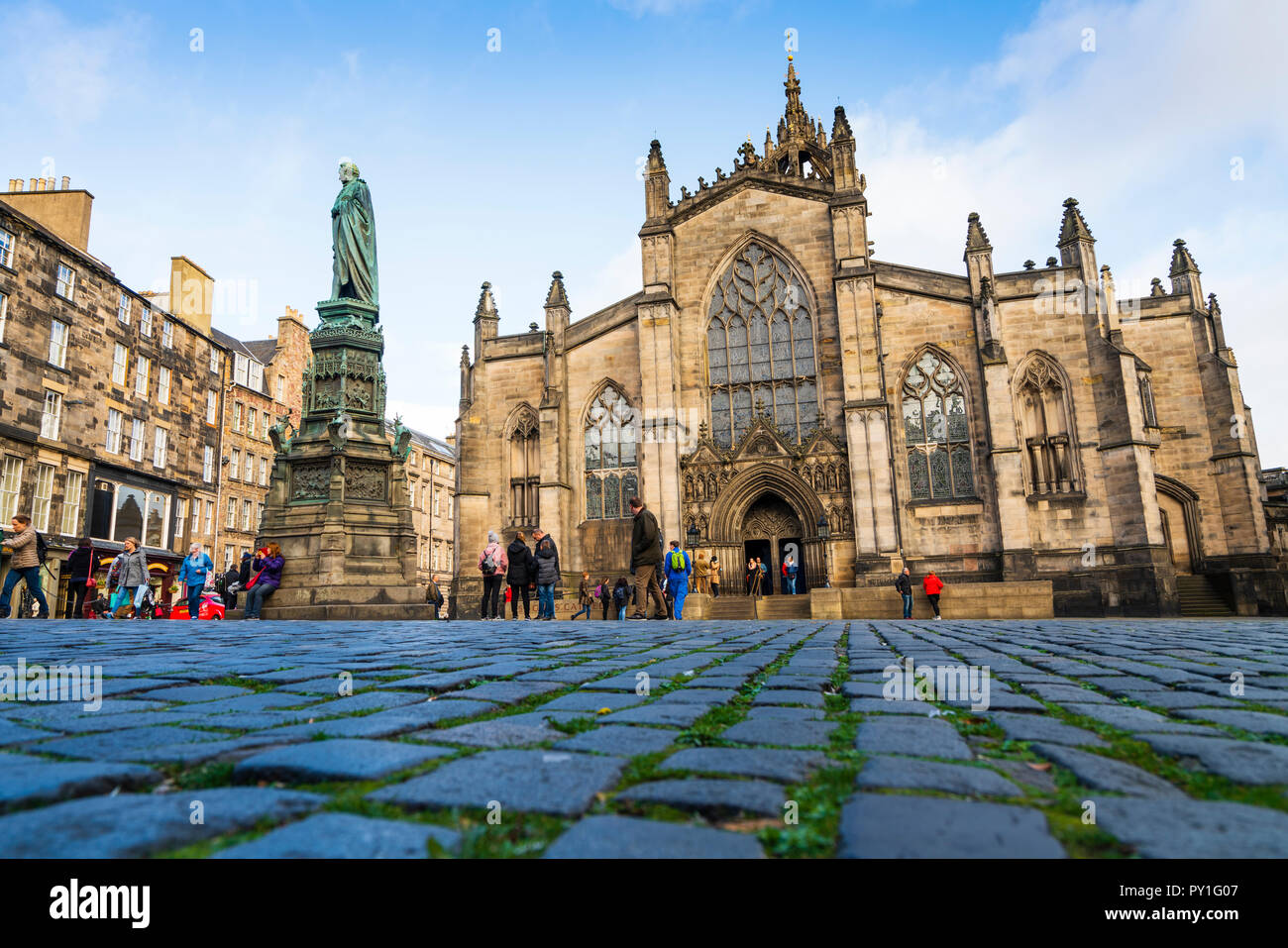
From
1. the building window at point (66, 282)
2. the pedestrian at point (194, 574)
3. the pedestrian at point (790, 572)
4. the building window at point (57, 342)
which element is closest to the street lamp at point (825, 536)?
the pedestrian at point (790, 572)

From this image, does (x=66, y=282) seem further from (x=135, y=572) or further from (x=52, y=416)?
(x=135, y=572)

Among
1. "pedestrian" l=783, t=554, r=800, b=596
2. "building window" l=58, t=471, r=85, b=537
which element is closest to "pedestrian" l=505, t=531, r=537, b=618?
"pedestrian" l=783, t=554, r=800, b=596

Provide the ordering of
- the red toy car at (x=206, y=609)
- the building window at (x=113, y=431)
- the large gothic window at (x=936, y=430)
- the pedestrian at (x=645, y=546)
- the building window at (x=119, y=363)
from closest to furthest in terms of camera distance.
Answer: the pedestrian at (x=645, y=546) → the red toy car at (x=206, y=609) → the large gothic window at (x=936, y=430) → the building window at (x=113, y=431) → the building window at (x=119, y=363)

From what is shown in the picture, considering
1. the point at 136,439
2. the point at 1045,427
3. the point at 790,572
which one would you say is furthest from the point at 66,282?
the point at 1045,427

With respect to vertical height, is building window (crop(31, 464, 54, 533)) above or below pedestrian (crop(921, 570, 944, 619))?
above

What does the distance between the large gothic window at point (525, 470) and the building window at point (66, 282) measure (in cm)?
1485

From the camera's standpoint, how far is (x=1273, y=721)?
8.07 ft

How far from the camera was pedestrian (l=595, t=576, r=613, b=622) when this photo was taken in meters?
20.9

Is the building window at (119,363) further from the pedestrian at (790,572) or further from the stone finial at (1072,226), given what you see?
the stone finial at (1072,226)

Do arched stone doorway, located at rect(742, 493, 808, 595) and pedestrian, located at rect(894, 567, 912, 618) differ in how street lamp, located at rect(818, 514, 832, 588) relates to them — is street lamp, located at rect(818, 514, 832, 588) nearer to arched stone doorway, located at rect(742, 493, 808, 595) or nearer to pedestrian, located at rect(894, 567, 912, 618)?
arched stone doorway, located at rect(742, 493, 808, 595)

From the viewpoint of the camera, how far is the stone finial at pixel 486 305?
27562 millimetres

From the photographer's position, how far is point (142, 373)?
93.6ft

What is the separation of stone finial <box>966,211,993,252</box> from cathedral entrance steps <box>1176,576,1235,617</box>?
11.5 m
